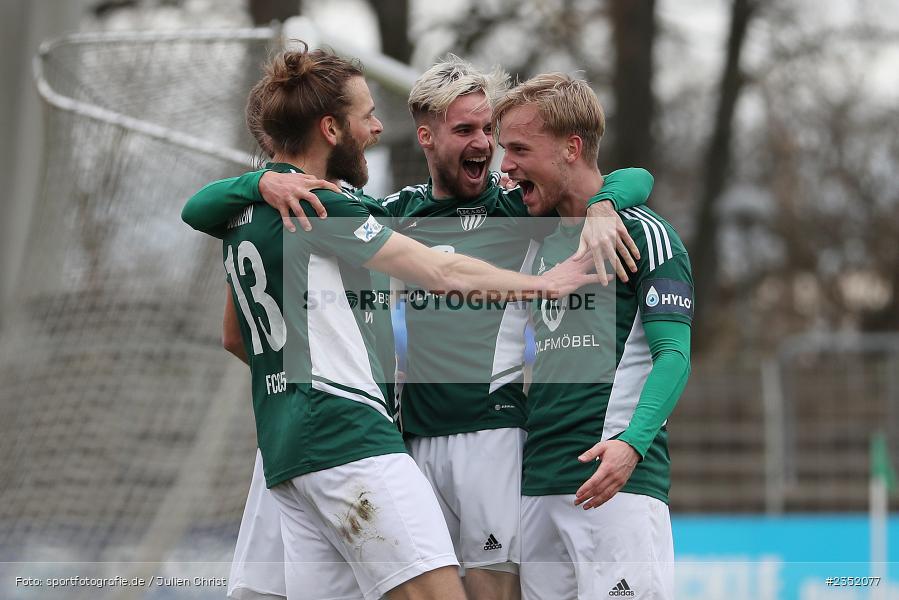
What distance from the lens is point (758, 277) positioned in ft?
65.6

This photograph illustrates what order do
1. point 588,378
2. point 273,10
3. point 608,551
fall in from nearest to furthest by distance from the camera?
1. point 608,551
2. point 588,378
3. point 273,10

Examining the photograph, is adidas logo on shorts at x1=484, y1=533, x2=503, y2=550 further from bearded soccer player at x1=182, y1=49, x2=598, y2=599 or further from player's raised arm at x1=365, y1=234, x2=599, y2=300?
player's raised arm at x1=365, y1=234, x2=599, y2=300

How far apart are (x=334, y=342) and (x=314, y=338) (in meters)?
0.06

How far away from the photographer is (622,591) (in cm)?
329

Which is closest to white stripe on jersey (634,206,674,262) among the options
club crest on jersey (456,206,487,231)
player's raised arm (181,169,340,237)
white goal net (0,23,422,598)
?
club crest on jersey (456,206,487,231)

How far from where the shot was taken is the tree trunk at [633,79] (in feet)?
44.4

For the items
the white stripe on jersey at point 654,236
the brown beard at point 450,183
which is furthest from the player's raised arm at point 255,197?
the white stripe on jersey at point 654,236

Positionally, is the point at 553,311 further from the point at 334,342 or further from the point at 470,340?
the point at 334,342

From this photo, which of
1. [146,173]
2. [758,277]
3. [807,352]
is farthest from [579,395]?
[758,277]

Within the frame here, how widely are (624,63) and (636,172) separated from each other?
10416mm

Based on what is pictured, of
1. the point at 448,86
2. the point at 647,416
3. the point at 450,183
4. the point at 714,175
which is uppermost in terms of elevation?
the point at 714,175

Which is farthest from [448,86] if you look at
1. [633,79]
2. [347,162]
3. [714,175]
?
[714,175]

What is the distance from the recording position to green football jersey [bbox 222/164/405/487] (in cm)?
319

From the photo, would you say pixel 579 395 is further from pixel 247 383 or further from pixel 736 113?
pixel 736 113
